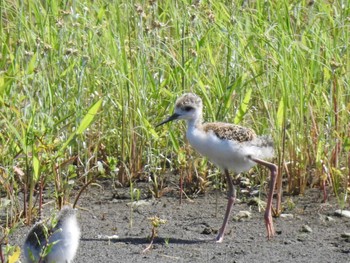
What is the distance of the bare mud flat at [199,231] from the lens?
570 centimetres

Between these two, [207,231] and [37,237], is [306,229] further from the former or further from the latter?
[37,237]

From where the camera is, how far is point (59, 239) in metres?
5.24

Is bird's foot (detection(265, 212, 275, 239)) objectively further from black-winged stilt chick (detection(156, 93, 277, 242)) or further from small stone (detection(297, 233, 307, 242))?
small stone (detection(297, 233, 307, 242))

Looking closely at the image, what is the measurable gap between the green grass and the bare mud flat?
0.62ft

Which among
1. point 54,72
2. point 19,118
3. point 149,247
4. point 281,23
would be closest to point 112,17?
point 54,72

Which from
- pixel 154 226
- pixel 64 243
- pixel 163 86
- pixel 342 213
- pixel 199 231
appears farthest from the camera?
pixel 163 86

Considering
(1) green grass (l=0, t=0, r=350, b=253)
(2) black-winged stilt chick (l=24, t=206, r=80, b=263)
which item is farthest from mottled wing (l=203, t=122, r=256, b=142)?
(2) black-winged stilt chick (l=24, t=206, r=80, b=263)

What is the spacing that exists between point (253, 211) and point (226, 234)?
1.55 feet

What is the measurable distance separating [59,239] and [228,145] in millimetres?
1239

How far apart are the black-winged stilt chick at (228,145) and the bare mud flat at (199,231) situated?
16 cm

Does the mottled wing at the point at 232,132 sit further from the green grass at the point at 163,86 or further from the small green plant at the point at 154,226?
the small green plant at the point at 154,226

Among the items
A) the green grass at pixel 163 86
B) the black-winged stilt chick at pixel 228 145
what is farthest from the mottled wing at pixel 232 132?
the green grass at pixel 163 86

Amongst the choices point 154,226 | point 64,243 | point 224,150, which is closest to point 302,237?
A: point 224,150

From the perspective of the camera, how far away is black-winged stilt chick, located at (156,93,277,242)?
6.00m
